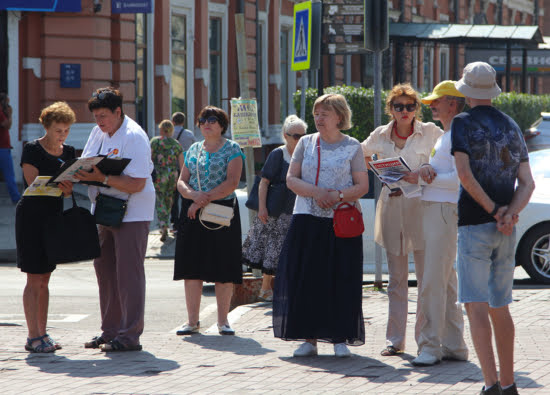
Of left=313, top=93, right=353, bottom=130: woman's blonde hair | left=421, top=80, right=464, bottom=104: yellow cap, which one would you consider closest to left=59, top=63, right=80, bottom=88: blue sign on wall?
left=313, top=93, right=353, bottom=130: woman's blonde hair

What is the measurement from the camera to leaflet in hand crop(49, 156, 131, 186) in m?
7.66

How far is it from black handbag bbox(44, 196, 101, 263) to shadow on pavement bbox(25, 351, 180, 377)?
27.2 inches

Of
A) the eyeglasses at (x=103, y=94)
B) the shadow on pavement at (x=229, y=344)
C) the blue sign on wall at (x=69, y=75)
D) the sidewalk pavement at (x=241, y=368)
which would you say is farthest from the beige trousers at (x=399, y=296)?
the blue sign on wall at (x=69, y=75)

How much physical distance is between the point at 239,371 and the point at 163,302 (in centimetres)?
425

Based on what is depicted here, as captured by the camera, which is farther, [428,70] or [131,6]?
[428,70]

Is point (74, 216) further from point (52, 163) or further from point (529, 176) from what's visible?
point (529, 176)

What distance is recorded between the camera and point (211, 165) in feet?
29.2

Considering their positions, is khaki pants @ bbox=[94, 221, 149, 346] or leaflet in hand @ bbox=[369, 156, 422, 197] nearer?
leaflet in hand @ bbox=[369, 156, 422, 197]

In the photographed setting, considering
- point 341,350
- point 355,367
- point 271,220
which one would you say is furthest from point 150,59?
point 355,367

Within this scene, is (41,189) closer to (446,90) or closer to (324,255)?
(324,255)

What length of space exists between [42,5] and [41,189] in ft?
42.2

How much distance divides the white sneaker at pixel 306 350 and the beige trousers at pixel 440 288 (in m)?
0.73

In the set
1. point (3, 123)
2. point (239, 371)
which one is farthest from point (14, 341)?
point (3, 123)

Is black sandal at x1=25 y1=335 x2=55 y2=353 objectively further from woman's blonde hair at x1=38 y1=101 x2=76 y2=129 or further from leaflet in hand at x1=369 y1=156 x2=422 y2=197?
leaflet in hand at x1=369 y1=156 x2=422 y2=197
